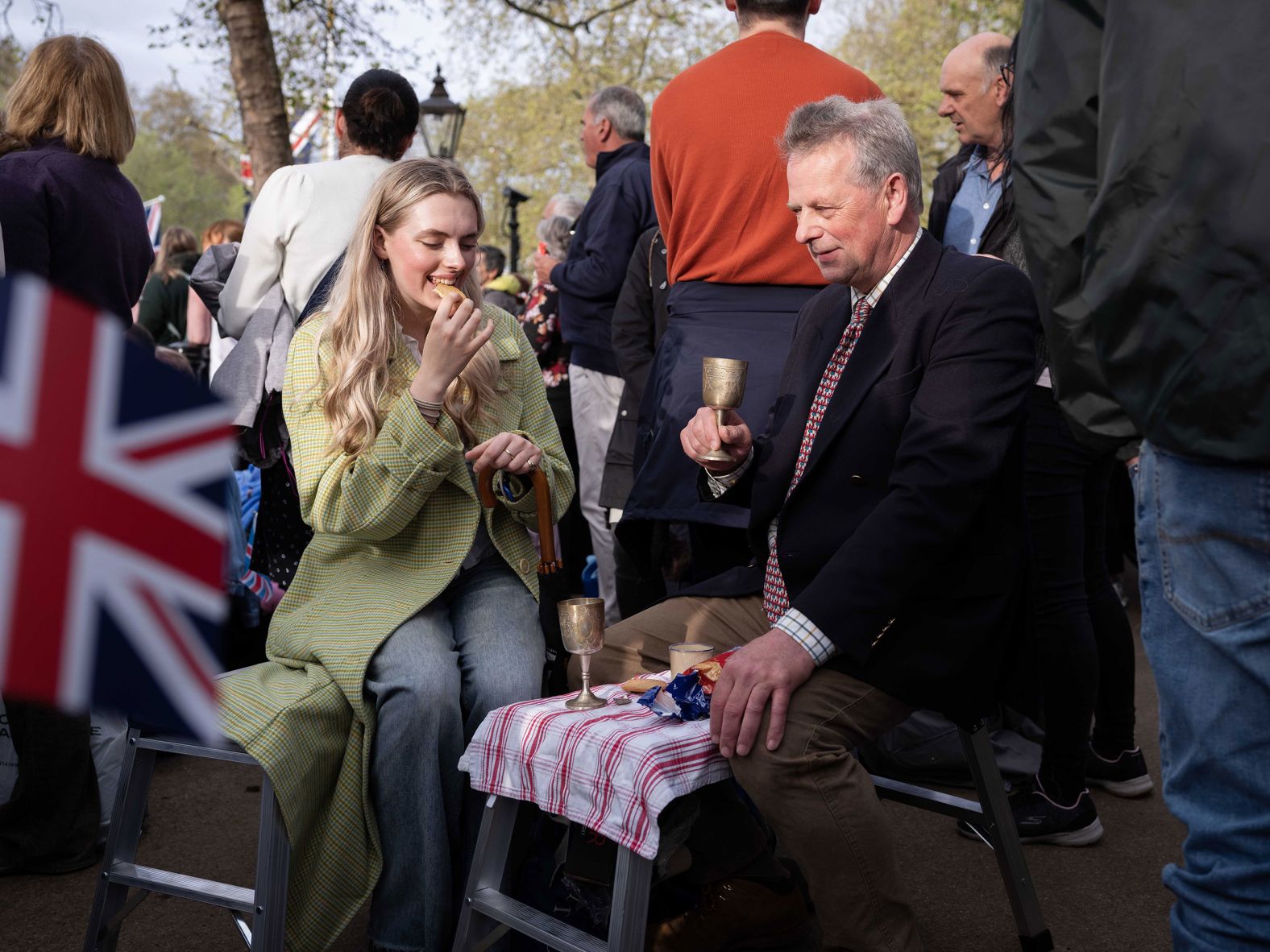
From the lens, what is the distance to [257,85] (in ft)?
26.6

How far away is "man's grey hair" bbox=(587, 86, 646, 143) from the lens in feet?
17.2

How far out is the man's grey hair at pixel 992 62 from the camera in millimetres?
3828

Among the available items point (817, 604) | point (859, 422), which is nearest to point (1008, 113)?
point (859, 422)

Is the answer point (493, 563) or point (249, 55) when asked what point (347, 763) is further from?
point (249, 55)

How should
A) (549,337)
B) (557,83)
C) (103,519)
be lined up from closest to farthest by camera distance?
1. (103,519)
2. (549,337)
3. (557,83)

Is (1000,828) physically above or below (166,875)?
above

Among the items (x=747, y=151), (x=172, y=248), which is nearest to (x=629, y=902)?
(x=747, y=151)

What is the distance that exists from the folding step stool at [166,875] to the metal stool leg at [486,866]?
1.15ft

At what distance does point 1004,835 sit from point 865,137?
4.89ft

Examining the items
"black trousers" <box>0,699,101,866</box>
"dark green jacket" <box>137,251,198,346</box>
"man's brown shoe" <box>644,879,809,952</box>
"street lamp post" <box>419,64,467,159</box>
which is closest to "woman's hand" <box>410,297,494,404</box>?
"man's brown shoe" <box>644,879,809,952</box>

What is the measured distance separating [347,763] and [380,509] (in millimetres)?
531

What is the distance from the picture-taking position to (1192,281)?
1412mm

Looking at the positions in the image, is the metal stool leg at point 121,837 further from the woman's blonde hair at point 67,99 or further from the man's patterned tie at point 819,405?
the woman's blonde hair at point 67,99

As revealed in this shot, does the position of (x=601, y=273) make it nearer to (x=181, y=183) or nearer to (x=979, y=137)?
(x=979, y=137)
